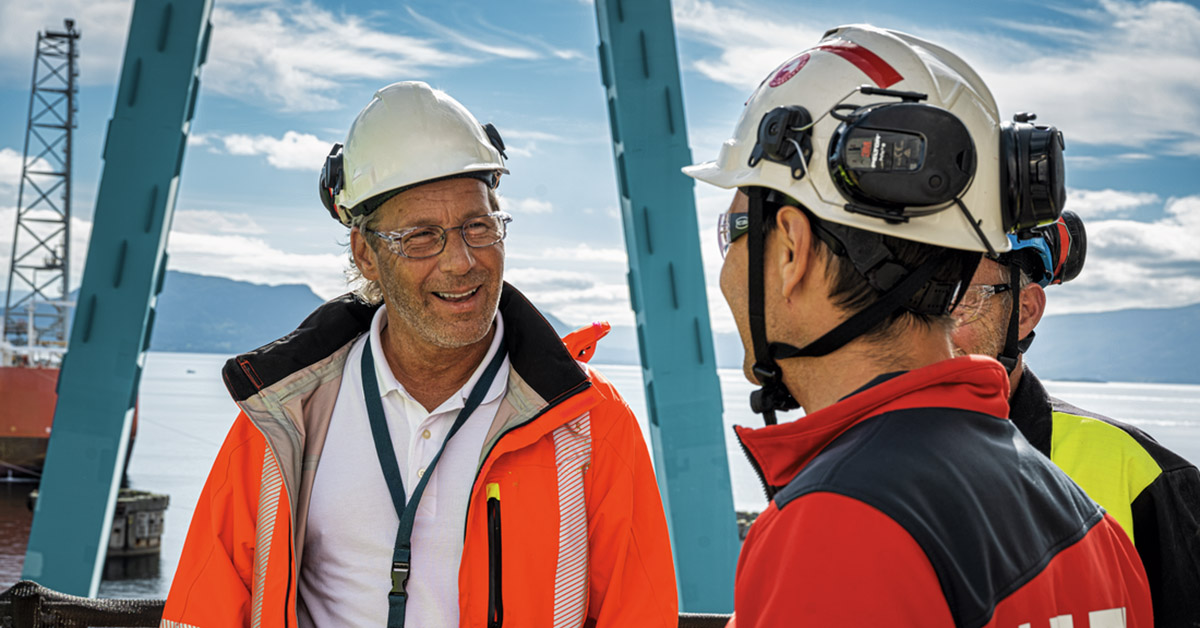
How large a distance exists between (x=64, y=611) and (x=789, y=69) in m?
2.01

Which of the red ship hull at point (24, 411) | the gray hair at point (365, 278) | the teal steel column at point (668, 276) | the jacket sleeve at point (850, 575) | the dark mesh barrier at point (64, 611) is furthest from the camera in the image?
the red ship hull at point (24, 411)

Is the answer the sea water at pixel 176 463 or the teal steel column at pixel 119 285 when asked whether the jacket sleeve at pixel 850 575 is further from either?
the teal steel column at pixel 119 285

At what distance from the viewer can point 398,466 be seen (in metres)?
1.74

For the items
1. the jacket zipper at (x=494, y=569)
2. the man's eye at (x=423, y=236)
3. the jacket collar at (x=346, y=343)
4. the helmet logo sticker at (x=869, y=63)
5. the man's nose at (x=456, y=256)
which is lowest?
the jacket zipper at (x=494, y=569)

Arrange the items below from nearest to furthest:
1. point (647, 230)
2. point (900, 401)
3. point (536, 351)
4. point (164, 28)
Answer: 1. point (900, 401)
2. point (536, 351)
3. point (164, 28)
4. point (647, 230)

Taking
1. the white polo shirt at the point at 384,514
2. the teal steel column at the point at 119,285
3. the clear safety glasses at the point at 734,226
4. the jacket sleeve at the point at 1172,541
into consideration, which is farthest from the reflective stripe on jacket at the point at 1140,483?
the teal steel column at the point at 119,285

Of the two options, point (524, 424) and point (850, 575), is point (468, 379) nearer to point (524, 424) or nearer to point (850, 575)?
point (524, 424)

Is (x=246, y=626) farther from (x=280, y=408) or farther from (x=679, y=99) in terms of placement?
(x=679, y=99)

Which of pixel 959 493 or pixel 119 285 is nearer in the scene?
pixel 959 493

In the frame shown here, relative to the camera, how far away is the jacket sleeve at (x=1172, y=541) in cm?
146

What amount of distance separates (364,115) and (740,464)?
1913 inches

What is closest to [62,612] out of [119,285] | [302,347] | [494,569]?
[302,347]

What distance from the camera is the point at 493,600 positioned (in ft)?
5.36

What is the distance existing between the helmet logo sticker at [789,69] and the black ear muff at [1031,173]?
242 millimetres
